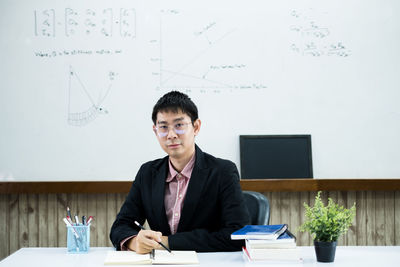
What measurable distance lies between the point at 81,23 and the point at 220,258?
1986mm

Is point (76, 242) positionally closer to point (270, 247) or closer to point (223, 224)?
point (223, 224)

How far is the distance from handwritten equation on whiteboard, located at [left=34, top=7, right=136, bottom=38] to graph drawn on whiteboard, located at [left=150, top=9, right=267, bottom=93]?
214mm

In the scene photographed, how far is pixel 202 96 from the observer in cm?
298

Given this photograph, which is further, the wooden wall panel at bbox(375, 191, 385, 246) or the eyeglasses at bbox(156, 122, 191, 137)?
the wooden wall panel at bbox(375, 191, 385, 246)

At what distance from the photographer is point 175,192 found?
1.95 m

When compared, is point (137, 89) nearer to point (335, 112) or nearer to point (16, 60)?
point (16, 60)

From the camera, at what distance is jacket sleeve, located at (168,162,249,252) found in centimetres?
168

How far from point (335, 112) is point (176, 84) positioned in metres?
1.02

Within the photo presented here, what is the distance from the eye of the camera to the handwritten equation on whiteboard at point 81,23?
3.00 meters

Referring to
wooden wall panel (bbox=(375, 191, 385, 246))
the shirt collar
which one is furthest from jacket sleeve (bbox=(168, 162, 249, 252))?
wooden wall panel (bbox=(375, 191, 385, 246))

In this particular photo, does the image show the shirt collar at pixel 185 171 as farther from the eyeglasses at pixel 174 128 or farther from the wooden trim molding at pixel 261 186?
the wooden trim molding at pixel 261 186

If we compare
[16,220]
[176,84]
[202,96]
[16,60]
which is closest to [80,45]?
[16,60]

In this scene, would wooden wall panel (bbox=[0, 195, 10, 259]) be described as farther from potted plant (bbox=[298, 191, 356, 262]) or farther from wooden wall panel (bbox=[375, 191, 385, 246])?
wooden wall panel (bbox=[375, 191, 385, 246])

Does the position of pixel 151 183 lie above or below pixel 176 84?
below
